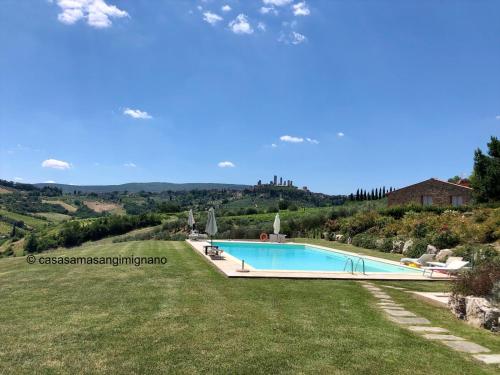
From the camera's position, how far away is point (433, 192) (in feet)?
120

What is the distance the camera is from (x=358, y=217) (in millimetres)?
24688

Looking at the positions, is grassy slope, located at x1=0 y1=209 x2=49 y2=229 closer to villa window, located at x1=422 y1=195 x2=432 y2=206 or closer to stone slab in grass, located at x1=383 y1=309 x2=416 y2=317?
villa window, located at x1=422 y1=195 x2=432 y2=206

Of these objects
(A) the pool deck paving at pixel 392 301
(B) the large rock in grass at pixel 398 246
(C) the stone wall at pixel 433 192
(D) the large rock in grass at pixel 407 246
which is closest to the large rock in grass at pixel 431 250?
(D) the large rock in grass at pixel 407 246

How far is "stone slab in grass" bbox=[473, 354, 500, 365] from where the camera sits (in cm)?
495

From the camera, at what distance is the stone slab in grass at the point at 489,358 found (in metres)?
4.95

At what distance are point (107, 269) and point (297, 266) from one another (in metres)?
7.48

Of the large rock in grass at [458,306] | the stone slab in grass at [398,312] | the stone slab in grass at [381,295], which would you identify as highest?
the large rock in grass at [458,306]

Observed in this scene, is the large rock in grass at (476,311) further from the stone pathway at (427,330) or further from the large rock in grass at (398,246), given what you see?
the large rock in grass at (398,246)

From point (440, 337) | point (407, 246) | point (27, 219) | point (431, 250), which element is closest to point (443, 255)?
point (431, 250)

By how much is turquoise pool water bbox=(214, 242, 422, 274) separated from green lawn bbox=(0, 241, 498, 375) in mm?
5737

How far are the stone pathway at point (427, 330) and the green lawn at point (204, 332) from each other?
0.21 metres

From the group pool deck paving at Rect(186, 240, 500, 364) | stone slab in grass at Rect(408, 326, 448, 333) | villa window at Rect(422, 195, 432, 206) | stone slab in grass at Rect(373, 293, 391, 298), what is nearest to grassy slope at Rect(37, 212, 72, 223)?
villa window at Rect(422, 195, 432, 206)

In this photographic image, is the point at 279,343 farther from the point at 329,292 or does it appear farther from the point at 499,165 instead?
the point at 499,165

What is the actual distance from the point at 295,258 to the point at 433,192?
860 inches
